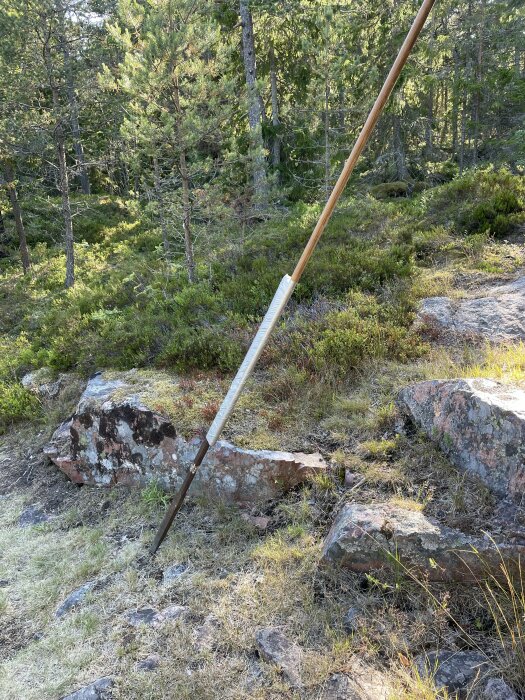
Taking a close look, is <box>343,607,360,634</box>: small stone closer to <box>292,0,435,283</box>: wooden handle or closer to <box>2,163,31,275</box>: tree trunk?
<box>292,0,435,283</box>: wooden handle

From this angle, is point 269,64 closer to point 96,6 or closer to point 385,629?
point 96,6

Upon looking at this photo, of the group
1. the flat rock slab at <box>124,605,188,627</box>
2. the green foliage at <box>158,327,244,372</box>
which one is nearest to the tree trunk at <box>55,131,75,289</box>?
the green foliage at <box>158,327,244,372</box>

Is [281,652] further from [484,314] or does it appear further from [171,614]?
[484,314]

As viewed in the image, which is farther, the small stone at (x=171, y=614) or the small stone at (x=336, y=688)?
the small stone at (x=171, y=614)

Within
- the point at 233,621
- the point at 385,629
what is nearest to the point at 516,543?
the point at 385,629

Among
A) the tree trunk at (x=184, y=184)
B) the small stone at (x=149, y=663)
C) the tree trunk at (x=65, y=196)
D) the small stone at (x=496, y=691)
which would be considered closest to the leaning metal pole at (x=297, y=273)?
the small stone at (x=149, y=663)

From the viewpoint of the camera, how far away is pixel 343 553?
2.89 m

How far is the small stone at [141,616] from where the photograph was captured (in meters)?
2.99

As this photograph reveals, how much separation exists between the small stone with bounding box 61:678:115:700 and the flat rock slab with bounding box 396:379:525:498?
2.72 meters

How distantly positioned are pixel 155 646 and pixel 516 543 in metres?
2.32

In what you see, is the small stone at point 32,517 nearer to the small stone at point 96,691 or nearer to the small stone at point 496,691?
the small stone at point 96,691

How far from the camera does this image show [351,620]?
104 inches

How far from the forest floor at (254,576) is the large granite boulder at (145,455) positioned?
15 cm

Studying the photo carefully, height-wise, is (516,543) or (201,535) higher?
(516,543)
